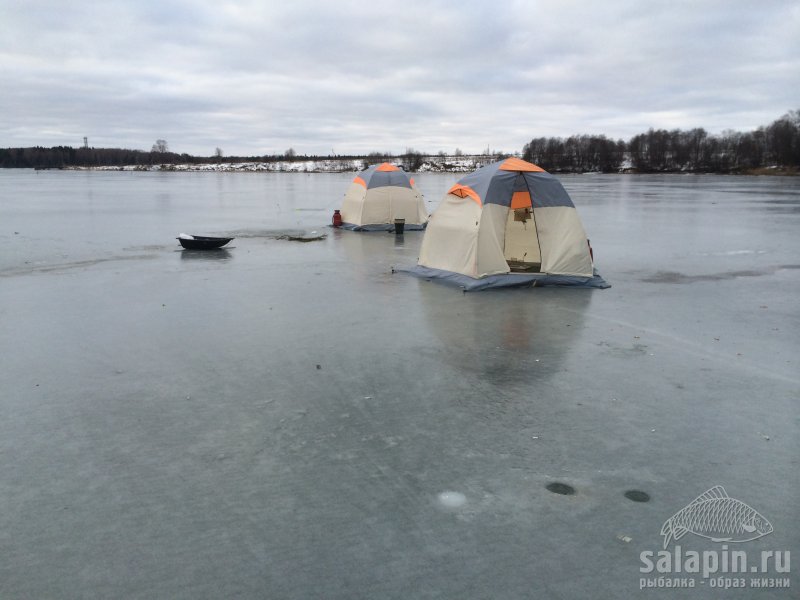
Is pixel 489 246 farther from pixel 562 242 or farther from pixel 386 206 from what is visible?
pixel 386 206

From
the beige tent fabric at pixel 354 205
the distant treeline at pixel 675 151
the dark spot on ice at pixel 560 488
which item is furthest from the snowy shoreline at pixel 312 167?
the dark spot on ice at pixel 560 488

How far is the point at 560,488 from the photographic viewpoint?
3926 millimetres

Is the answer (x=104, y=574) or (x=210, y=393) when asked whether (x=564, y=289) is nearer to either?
(x=210, y=393)

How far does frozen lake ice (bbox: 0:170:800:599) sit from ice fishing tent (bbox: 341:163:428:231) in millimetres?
8732

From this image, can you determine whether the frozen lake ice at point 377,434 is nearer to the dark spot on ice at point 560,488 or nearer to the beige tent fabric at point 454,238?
the dark spot on ice at point 560,488

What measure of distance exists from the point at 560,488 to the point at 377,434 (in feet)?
4.91

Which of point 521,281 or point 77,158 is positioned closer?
point 521,281

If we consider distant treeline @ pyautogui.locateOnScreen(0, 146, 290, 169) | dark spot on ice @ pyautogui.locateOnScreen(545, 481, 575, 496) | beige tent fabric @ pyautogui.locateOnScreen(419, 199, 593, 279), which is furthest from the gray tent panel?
distant treeline @ pyautogui.locateOnScreen(0, 146, 290, 169)

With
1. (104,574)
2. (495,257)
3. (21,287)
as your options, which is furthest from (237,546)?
(21,287)

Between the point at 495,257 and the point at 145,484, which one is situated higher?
the point at 495,257

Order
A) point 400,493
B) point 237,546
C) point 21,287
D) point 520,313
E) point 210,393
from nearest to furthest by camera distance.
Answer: point 237,546
point 400,493
point 210,393
point 520,313
point 21,287

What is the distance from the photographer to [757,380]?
592 cm

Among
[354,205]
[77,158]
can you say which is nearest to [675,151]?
[354,205]

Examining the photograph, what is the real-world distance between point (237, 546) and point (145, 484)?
3.41ft
